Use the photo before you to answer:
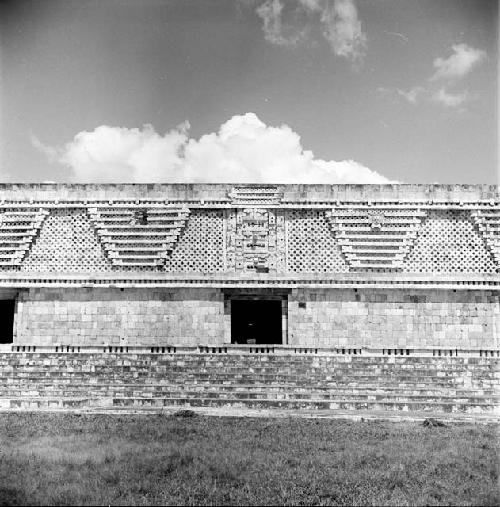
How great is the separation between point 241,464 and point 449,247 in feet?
26.3

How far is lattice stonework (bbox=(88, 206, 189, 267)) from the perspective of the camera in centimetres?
1230

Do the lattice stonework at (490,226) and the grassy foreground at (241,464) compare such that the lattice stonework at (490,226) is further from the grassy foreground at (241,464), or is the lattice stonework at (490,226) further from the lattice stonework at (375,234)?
the grassy foreground at (241,464)

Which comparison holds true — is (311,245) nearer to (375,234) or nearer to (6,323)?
(375,234)

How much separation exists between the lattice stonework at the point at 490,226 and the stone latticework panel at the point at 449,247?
0.31ft

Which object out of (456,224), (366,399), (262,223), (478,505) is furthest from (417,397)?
(478,505)

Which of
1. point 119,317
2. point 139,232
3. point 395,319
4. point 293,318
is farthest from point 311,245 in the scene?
point 119,317

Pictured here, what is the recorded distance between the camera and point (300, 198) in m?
12.5

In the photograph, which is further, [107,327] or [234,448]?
[107,327]

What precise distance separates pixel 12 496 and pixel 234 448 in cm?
239

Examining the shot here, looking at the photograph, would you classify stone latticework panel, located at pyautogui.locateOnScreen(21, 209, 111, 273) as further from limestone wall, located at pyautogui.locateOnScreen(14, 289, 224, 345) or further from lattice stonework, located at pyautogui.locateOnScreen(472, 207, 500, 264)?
lattice stonework, located at pyautogui.locateOnScreen(472, 207, 500, 264)

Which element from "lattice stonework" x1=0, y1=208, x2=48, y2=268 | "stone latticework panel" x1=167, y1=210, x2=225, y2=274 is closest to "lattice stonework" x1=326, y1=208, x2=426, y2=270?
"stone latticework panel" x1=167, y1=210, x2=225, y2=274

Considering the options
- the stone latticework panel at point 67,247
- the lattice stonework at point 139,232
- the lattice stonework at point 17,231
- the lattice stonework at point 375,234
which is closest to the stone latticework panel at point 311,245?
the lattice stonework at point 375,234

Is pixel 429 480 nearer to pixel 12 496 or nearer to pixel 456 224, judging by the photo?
pixel 12 496

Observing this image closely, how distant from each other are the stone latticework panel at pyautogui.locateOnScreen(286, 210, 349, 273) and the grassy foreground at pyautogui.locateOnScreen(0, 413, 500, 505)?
4644mm
